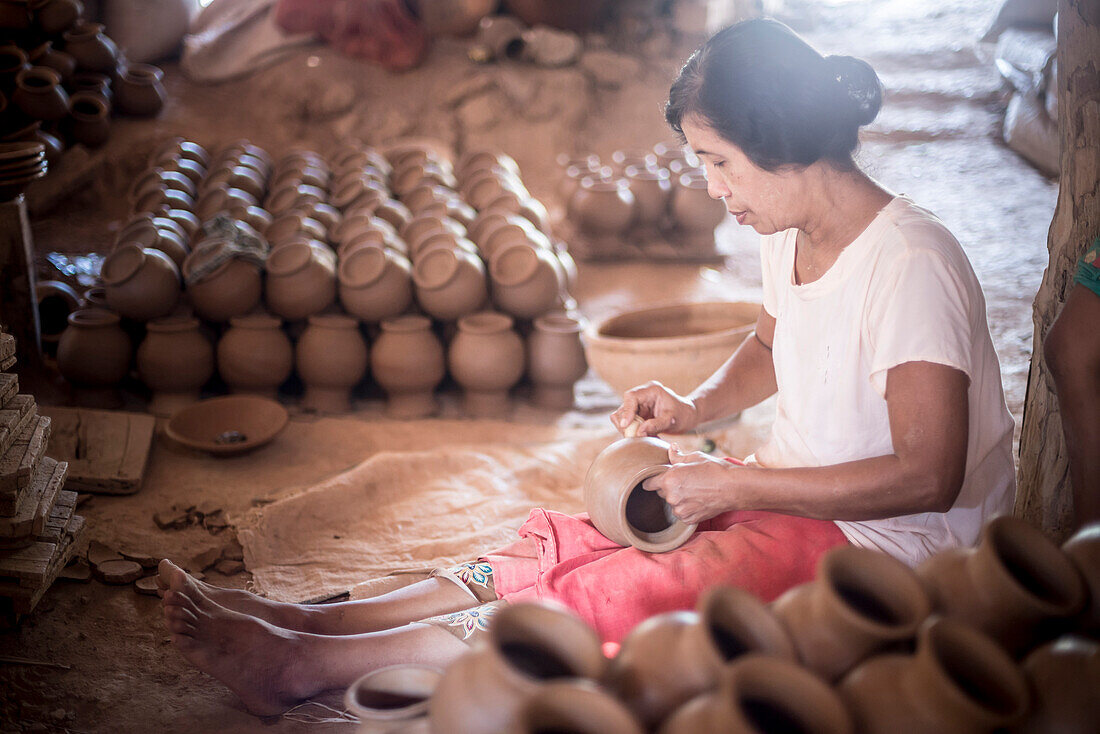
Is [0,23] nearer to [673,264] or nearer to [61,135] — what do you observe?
[61,135]

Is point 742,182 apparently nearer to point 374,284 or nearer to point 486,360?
point 486,360

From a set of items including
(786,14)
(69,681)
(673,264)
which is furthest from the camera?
(786,14)

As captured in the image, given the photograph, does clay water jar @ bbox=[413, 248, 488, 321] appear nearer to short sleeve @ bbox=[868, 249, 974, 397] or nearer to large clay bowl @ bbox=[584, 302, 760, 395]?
large clay bowl @ bbox=[584, 302, 760, 395]

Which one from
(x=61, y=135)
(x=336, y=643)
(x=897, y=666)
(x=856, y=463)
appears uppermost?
(x=897, y=666)

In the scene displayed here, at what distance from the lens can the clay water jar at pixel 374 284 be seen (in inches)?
173

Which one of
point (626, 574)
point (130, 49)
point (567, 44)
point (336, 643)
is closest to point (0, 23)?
point (130, 49)

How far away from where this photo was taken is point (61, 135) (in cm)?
780

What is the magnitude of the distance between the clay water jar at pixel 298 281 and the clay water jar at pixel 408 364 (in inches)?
14.8

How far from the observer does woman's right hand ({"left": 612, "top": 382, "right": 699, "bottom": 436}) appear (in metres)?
2.44

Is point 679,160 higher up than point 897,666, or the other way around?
point 897,666

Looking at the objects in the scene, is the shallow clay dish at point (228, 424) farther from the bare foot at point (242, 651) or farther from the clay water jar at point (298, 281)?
the bare foot at point (242, 651)

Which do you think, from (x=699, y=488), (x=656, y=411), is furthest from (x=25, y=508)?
(x=699, y=488)

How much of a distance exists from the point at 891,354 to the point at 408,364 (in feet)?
9.85

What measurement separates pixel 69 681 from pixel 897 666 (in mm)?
2287
